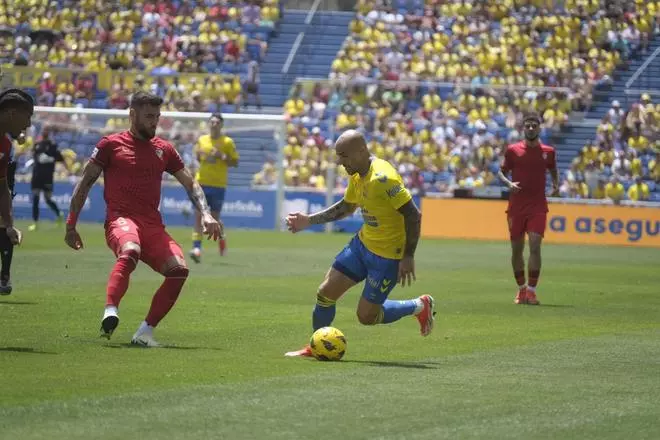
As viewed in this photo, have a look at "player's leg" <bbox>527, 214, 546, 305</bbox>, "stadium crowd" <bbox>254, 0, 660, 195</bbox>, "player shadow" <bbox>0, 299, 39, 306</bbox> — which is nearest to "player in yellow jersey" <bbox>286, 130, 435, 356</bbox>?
"player shadow" <bbox>0, 299, 39, 306</bbox>

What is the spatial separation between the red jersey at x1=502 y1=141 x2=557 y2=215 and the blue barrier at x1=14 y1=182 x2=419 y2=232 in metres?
20.5

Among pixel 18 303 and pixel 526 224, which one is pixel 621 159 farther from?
pixel 18 303

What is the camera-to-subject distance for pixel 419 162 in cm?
4400

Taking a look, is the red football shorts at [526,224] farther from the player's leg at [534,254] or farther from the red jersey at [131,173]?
the red jersey at [131,173]

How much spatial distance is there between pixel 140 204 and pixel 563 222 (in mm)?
26746

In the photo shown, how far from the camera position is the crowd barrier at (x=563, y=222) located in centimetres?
3825

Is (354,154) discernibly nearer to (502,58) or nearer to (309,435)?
(309,435)

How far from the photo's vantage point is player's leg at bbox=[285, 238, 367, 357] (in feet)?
41.9

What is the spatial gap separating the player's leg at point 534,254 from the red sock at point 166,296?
7528 millimetres

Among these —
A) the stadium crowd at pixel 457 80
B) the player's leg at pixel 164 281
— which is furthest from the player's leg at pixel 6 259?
the stadium crowd at pixel 457 80

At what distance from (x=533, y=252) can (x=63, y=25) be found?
35904mm

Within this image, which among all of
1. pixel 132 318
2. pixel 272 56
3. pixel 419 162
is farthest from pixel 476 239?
pixel 132 318

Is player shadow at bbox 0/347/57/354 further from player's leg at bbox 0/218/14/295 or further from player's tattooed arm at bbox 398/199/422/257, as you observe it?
player's leg at bbox 0/218/14/295

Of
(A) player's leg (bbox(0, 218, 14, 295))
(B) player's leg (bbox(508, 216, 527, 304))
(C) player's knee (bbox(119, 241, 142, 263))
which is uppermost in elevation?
(C) player's knee (bbox(119, 241, 142, 263))
